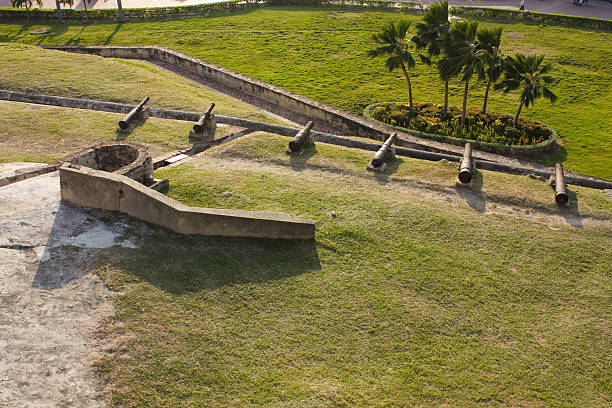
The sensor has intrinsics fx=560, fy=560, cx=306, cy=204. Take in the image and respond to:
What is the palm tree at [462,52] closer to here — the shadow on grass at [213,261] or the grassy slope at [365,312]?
the grassy slope at [365,312]

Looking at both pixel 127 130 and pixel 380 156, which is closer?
pixel 380 156

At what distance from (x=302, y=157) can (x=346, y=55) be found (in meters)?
17.9

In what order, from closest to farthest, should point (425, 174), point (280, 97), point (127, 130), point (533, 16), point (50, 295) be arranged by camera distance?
point (50, 295), point (425, 174), point (127, 130), point (280, 97), point (533, 16)

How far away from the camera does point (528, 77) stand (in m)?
23.0

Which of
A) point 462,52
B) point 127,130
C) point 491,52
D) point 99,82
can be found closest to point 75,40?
point 99,82

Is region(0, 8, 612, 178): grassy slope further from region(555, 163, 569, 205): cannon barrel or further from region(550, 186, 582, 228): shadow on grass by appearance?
region(550, 186, 582, 228): shadow on grass

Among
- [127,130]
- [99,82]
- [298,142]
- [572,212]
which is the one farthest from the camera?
[99,82]

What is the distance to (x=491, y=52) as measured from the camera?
75.5 feet

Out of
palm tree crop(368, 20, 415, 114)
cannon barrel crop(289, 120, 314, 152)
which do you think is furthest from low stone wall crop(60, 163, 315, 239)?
palm tree crop(368, 20, 415, 114)

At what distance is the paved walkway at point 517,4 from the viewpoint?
136 feet

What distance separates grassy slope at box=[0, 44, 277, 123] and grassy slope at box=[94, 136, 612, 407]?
1001 cm

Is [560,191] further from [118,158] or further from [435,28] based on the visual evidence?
[118,158]

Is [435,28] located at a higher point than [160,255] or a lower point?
higher

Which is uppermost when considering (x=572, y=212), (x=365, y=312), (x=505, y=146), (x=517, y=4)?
→ (x=517, y=4)
